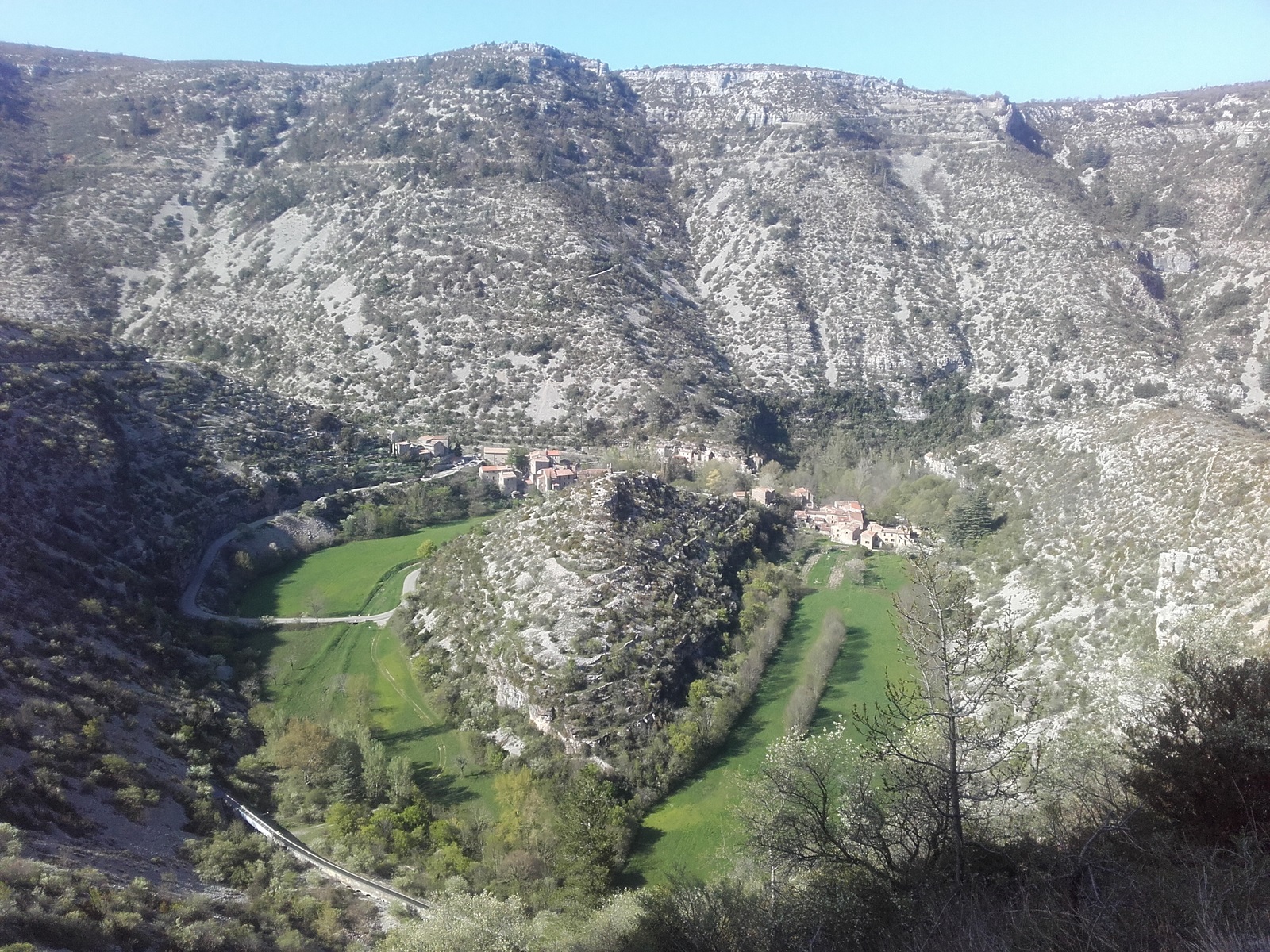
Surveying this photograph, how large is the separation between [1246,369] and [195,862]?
74.2 meters

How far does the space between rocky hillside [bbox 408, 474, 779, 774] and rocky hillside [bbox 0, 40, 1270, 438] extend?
2532 cm

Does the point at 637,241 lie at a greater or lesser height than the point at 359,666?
greater

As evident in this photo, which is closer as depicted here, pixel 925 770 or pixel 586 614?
pixel 925 770

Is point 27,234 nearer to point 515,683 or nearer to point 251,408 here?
point 251,408

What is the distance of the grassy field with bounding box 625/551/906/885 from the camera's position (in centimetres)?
2003

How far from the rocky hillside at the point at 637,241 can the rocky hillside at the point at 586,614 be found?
25321 mm

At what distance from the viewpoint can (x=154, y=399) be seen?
4675cm

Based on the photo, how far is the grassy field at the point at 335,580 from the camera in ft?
115

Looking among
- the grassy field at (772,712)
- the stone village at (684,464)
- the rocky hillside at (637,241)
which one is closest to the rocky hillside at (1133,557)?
the grassy field at (772,712)

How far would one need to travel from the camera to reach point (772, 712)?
90.5 ft

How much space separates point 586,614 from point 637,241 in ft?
226

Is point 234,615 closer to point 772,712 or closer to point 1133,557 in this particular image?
point 772,712

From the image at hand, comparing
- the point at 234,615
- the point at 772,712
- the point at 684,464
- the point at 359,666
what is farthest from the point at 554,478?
the point at 772,712

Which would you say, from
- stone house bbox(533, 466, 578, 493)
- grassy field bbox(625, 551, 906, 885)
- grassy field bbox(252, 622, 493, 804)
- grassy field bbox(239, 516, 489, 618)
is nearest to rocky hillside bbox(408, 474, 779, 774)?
grassy field bbox(252, 622, 493, 804)
